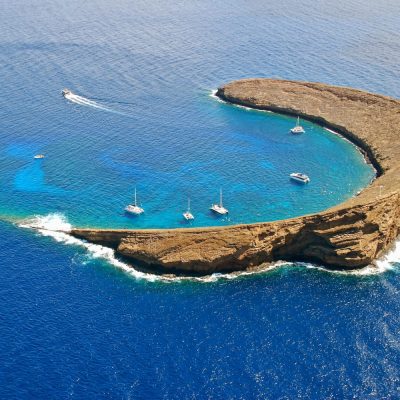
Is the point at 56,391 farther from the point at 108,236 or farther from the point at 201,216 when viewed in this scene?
the point at 201,216

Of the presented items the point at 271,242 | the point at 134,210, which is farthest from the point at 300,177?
the point at 134,210

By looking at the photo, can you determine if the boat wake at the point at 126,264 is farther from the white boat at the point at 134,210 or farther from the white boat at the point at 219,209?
the white boat at the point at 219,209

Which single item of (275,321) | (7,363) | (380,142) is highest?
(380,142)

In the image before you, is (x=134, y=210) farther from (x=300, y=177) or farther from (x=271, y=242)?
(x=300, y=177)

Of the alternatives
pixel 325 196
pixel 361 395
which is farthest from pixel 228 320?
pixel 325 196

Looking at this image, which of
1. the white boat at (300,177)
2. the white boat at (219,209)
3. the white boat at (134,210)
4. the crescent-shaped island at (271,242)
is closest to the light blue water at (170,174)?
the white boat at (134,210)

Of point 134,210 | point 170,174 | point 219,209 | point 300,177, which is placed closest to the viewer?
point 219,209

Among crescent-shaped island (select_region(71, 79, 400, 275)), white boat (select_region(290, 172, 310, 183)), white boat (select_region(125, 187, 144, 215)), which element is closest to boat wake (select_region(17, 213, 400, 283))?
crescent-shaped island (select_region(71, 79, 400, 275))

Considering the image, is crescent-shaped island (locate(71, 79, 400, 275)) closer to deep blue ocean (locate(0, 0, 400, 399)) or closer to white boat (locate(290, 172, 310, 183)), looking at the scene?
deep blue ocean (locate(0, 0, 400, 399))
